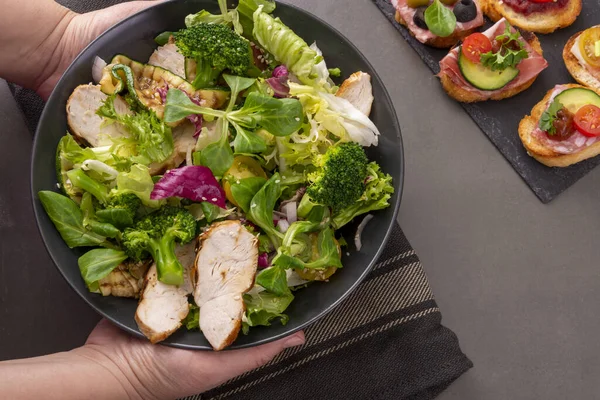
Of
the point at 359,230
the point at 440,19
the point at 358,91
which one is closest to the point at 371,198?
the point at 359,230

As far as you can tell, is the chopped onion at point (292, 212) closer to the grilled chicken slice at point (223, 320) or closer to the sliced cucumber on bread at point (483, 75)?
the grilled chicken slice at point (223, 320)

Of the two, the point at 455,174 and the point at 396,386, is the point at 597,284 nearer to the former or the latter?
the point at 455,174

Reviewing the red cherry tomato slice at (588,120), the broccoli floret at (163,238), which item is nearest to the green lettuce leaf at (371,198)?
the broccoli floret at (163,238)

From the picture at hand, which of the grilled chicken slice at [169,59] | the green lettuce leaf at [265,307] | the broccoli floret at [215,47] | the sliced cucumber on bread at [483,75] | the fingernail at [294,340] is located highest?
the broccoli floret at [215,47]

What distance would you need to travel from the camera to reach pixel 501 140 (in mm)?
3082

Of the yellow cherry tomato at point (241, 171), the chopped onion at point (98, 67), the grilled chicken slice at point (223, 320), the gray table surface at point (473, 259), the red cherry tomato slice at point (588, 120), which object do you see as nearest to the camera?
the grilled chicken slice at point (223, 320)

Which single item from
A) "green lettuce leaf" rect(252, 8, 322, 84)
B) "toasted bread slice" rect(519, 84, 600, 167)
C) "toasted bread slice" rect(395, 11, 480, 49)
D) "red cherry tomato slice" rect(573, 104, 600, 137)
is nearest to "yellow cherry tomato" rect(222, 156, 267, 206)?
"green lettuce leaf" rect(252, 8, 322, 84)

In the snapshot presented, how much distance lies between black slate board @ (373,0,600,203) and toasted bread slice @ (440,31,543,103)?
1.5 inches

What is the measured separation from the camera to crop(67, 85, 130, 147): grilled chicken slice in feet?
7.14

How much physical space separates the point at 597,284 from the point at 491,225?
61 cm

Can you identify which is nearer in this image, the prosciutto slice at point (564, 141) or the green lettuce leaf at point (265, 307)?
the green lettuce leaf at point (265, 307)

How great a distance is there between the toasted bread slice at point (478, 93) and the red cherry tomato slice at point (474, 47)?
0.49 ft

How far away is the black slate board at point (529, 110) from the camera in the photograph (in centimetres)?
304

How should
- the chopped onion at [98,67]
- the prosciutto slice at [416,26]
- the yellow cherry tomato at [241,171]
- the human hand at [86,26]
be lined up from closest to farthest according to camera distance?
1. the yellow cherry tomato at [241,171]
2. the chopped onion at [98,67]
3. the human hand at [86,26]
4. the prosciutto slice at [416,26]
